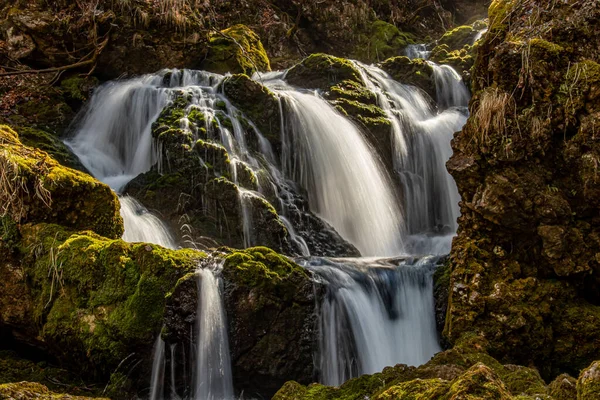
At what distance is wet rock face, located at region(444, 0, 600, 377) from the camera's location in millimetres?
5867

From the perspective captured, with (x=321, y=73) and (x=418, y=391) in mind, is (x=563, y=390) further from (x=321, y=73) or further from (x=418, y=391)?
(x=321, y=73)

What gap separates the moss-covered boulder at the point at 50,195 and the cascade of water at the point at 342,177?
4.64m

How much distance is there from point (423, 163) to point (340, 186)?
231cm

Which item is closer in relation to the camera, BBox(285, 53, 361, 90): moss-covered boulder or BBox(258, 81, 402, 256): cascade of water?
BBox(258, 81, 402, 256): cascade of water

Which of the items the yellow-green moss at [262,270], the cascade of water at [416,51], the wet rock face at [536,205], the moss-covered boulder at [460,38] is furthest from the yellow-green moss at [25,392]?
the cascade of water at [416,51]

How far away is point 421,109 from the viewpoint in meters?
14.0

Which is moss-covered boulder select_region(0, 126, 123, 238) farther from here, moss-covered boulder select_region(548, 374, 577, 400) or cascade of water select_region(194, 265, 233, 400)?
moss-covered boulder select_region(548, 374, 577, 400)

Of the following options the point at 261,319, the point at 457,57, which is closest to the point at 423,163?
the point at 457,57

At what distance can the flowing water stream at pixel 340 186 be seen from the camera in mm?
6734

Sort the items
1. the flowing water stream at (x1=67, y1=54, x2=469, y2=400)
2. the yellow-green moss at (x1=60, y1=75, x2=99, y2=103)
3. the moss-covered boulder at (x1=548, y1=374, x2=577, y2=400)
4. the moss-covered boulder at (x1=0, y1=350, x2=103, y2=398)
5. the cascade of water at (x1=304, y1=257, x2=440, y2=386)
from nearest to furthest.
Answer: the moss-covered boulder at (x1=548, y1=374, x2=577, y2=400), the moss-covered boulder at (x1=0, y1=350, x2=103, y2=398), the cascade of water at (x1=304, y1=257, x2=440, y2=386), the flowing water stream at (x1=67, y1=54, x2=469, y2=400), the yellow-green moss at (x1=60, y1=75, x2=99, y2=103)

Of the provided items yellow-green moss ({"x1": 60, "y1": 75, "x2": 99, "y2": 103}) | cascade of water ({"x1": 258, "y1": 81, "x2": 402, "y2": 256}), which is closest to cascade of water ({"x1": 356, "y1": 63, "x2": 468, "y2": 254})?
cascade of water ({"x1": 258, "y1": 81, "x2": 402, "y2": 256})

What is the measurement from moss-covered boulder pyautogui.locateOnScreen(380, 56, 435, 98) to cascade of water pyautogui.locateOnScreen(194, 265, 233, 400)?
10995 millimetres

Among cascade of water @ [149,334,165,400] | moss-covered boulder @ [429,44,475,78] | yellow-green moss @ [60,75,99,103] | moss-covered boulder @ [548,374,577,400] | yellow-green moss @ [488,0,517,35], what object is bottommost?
cascade of water @ [149,334,165,400]

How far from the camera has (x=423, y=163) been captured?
1199 centimetres
